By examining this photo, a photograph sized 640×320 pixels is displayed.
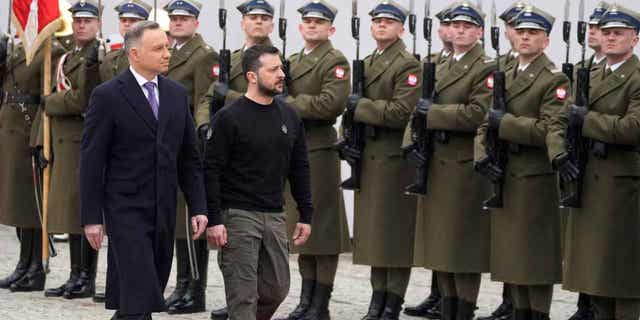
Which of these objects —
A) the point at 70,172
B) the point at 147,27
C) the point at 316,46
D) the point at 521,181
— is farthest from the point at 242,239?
the point at 70,172

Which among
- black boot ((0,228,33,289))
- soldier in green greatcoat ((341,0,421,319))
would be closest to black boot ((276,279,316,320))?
soldier in green greatcoat ((341,0,421,319))

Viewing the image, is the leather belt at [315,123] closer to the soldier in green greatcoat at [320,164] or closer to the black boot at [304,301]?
the soldier in green greatcoat at [320,164]

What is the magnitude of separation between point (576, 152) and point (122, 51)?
3902 mm

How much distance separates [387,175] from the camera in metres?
10.4

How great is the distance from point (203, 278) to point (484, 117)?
255cm

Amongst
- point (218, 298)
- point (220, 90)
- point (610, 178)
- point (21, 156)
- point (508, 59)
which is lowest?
point (218, 298)

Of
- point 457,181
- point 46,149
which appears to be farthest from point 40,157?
point 457,181

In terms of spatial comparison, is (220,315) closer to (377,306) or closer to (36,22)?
(377,306)

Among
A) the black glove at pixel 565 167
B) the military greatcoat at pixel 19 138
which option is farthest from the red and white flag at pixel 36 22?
the black glove at pixel 565 167

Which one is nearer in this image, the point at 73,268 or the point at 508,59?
the point at 508,59

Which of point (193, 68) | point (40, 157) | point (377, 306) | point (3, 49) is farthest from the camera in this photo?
point (3, 49)

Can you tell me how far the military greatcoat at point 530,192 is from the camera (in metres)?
9.26

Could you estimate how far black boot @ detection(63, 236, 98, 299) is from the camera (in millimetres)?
11391

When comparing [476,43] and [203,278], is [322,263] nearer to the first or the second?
[203,278]
